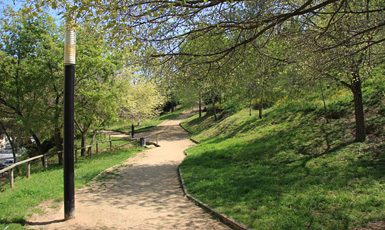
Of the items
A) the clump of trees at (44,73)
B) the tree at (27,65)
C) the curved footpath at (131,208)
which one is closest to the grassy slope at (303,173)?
the curved footpath at (131,208)

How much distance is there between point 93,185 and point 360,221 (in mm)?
7764

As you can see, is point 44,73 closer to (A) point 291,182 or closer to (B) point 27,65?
(B) point 27,65

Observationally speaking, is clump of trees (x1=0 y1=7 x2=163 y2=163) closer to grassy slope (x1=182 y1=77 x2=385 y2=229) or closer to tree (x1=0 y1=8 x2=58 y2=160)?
tree (x1=0 y1=8 x2=58 y2=160)

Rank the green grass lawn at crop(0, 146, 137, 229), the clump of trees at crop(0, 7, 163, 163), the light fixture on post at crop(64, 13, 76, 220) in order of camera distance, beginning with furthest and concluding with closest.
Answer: the clump of trees at crop(0, 7, 163, 163) → the light fixture on post at crop(64, 13, 76, 220) → the green grass lawn at crop(0, 146, 137, 229)

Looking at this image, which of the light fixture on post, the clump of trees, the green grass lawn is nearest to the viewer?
the green grass lawn

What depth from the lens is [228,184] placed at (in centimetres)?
806

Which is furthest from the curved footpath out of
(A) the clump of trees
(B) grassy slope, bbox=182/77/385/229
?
(A) the clump of trees

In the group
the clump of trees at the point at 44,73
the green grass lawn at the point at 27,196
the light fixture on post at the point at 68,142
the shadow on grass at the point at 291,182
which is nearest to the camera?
the shadow on grass at the point at 291,182

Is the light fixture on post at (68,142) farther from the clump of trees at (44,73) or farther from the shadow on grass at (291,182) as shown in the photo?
the clump of trees at (44,73)

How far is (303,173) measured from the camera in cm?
800

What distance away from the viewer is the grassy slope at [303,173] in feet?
16.6

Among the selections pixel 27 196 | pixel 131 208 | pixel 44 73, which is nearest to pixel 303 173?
pixel 131 208

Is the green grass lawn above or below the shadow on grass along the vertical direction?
below

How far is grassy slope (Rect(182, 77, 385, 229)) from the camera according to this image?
16.6ft
